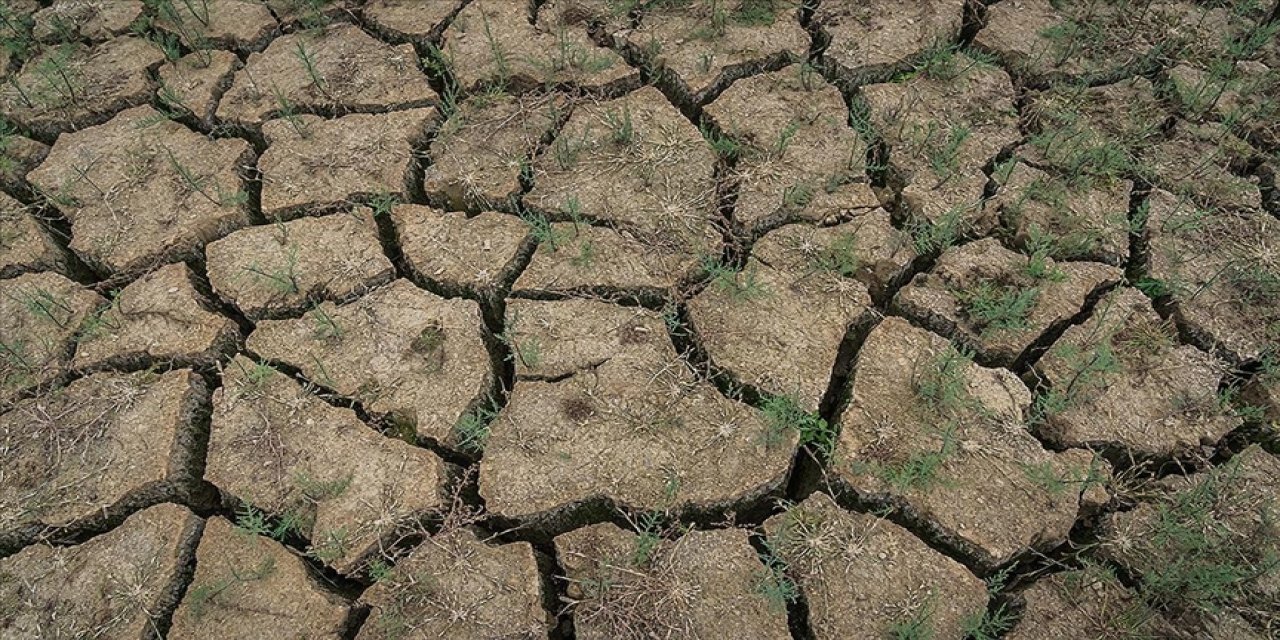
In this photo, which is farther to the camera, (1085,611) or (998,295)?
(998,295)

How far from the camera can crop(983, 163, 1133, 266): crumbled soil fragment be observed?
2477 mm

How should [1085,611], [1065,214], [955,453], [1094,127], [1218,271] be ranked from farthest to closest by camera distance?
[1094,127] < [1065,214] < [1218,271] < [955,453] < [1085,611]

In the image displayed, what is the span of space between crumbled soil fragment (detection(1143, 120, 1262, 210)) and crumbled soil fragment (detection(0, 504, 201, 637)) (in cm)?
286

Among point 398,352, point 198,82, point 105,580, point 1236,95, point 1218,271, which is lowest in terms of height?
point 105,580

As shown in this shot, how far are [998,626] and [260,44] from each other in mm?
2978

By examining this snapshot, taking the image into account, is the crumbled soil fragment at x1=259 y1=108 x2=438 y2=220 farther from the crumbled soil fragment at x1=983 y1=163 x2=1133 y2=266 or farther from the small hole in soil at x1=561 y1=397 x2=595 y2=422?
the crumbled soil fragment at x1=983 y1=163 x2=1133 y2=266

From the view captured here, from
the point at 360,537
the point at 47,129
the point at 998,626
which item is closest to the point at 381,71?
the point at 47,129

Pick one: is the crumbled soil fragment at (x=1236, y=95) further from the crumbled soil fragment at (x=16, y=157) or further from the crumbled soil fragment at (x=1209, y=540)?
the crumbled soil fragment at (x=16, y=157)

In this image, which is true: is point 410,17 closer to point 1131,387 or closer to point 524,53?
point 524,53

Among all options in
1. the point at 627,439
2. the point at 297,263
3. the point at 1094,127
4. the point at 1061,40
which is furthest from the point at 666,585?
the point at 1061,40

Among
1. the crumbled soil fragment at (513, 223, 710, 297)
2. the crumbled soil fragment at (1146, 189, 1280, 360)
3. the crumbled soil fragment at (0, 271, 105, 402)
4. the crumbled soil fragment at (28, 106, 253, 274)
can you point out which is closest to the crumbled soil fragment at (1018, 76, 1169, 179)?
the crumbled soil fragment at (1146, 189, 1280, 360)

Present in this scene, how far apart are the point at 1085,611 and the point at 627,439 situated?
1077 millimetres

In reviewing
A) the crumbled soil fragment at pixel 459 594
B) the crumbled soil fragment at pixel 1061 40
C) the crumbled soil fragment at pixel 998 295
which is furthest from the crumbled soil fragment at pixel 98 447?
the crumbled soil fragment at pixel 1061 40

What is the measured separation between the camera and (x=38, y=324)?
2.43 m
